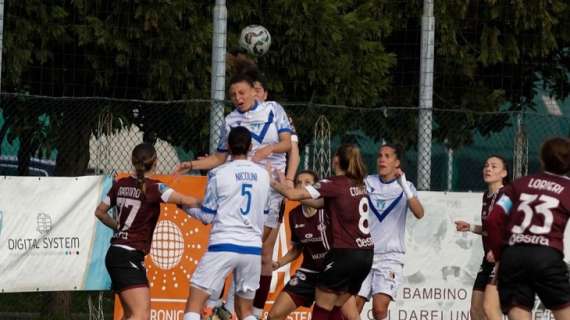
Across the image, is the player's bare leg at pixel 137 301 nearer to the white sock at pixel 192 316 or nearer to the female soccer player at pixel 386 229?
the white sock at pixel 192 316

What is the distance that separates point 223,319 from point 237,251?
1.29 m

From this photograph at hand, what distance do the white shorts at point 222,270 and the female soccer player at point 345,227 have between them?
123cm

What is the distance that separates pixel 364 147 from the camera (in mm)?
22703

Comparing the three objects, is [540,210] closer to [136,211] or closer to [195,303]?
[195,303]

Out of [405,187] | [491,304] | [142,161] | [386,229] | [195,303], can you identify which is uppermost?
[142,161]

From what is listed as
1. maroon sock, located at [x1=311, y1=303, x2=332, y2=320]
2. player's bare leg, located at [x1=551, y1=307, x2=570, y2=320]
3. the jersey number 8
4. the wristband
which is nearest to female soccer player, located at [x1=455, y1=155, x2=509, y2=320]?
the wristband

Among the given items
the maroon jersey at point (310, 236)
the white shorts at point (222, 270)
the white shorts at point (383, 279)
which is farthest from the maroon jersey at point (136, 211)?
the white shorts at point (383, 279)

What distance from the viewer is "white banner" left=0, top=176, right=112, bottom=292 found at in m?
13.8

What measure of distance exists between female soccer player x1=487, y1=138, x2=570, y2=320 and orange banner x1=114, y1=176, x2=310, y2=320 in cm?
475

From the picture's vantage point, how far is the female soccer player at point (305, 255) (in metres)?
13.1

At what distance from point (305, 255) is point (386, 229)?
0.98 m

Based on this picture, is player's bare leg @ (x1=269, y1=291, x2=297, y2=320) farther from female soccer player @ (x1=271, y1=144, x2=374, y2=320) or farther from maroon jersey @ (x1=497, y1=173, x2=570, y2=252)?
maroon jersey @ (x1=497, y1=173, x2=570, y2=252)

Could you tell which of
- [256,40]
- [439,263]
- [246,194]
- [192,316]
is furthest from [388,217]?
[256,40]

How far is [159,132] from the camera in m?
18.5
